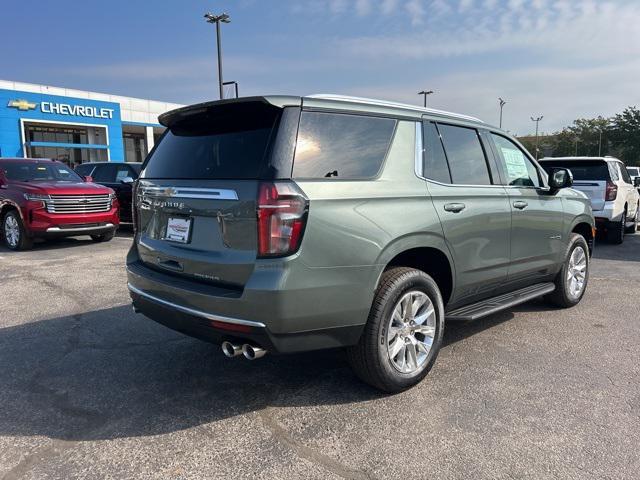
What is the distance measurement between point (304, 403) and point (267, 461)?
0.68 metres

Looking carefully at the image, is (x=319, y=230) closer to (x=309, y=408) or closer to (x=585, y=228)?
(x=309, y=408)

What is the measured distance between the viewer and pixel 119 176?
12742mm

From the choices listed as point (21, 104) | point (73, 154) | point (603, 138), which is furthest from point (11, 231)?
point (603, 138)

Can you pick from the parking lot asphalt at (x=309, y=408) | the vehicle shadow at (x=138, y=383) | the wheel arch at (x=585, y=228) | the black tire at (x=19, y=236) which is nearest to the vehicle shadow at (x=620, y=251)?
the wheel arch at (x=585, y=228)

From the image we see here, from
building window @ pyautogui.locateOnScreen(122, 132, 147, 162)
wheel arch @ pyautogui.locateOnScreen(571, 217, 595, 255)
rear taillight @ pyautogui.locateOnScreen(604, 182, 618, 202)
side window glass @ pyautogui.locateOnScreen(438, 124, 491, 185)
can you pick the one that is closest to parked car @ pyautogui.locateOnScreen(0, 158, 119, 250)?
side window glass @ pyautogui.locateOnScreen(438, 124, 491, 185)

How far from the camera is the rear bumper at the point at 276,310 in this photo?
8.97 ft

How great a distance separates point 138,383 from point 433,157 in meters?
2.69

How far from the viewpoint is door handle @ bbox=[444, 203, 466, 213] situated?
3631mm

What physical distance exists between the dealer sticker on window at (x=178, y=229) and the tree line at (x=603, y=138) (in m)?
54.4

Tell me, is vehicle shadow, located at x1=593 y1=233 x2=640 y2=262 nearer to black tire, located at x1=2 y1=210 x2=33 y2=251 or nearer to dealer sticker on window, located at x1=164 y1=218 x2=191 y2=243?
dealer sticker on window, located at x1=164 y1=218 x2=191 y2=243

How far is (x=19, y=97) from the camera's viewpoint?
31688 millimetres

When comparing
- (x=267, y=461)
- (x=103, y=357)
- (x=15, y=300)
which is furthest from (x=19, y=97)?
(x=267, y=461)

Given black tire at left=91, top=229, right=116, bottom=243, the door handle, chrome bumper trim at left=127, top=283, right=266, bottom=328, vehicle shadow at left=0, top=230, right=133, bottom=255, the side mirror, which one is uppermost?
the side mirror

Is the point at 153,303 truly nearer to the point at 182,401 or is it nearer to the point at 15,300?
the point at 182,401
